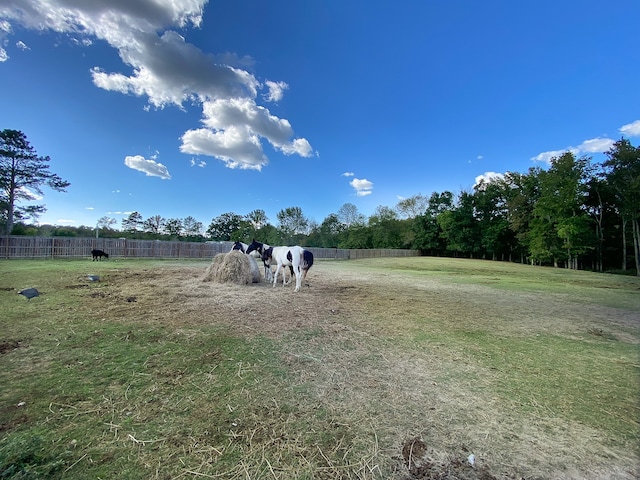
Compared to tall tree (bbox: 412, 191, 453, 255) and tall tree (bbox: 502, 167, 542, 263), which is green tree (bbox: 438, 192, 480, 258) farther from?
tall tree (bbox: 502, 167, 542, 263)

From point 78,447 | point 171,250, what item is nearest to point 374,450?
point 78,447

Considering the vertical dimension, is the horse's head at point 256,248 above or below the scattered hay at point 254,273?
above

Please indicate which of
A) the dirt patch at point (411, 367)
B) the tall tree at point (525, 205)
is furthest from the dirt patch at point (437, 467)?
the tall tree at point (525, 205)

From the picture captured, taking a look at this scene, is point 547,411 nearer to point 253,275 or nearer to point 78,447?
point 78,447

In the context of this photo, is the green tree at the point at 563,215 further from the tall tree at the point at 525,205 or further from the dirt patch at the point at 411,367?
the dirt patch at the point at 411,367

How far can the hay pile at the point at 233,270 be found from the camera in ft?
33.7

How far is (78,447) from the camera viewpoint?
2.01 metres

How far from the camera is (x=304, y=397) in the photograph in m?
2.89

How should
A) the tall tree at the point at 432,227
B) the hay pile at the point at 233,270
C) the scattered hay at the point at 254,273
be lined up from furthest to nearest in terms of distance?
1. the tall tree at the point at 432,227
2. the scattered hay at the point at 254,273
3. the hay pile at the point at 233,270

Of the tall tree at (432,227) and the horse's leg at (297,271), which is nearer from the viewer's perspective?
the horse's leg at (297,271)

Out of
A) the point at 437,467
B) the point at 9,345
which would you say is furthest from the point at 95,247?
the point at 437,467

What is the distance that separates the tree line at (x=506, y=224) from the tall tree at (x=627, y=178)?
8cm

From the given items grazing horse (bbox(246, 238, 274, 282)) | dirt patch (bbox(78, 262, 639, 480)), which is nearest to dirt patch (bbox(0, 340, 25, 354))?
dirt patch (bbox(78, 262, 639, 480))

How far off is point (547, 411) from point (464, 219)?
179ft
